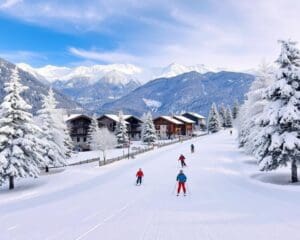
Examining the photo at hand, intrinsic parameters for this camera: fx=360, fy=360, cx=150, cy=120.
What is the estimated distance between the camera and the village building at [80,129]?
97625 mm

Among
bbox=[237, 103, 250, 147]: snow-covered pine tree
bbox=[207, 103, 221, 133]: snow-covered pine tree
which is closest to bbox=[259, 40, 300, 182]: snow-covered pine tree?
bbox=[237, 103, 250, 147]: snow-covered pine tree

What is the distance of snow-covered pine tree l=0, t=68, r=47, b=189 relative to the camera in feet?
106

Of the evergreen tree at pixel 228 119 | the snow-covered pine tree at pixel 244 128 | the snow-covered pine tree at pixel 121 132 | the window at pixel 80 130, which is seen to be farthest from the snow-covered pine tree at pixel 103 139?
the evergreen tree at pixel 228 119

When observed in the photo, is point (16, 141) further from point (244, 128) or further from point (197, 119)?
point (197, 119)

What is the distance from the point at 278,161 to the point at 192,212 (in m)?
12.5

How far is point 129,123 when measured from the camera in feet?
363

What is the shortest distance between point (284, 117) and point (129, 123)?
8637 cm

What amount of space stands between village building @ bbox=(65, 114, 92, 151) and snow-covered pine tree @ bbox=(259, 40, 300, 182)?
74.9 meters

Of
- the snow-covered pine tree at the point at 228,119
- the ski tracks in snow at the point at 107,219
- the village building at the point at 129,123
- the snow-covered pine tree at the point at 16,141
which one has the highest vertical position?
the snow-covered pine tree at the point at 228,119

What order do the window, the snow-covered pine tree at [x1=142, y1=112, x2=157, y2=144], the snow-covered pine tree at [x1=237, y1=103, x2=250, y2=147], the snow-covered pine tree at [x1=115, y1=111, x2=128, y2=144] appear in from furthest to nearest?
the window → the snow-covered pine tree at [x1=115, y1=111, x2=128, y2=144] → the snow-covered pine tree at [x1=142, y1=112, x2=157, y2=144] → the snow-covered pine tree at [x1=237, y1=103, x2=250, y2=147]

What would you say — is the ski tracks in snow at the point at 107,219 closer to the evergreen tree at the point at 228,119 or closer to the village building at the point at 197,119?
the evergreen tree at the point at 228,119

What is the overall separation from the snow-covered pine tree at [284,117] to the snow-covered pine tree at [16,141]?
20664mm

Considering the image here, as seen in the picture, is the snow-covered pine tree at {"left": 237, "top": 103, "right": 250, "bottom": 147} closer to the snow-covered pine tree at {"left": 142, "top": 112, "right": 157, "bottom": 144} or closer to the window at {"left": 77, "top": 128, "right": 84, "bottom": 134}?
the snow-covered pine tree at {"left": 142, "top": 112, "right": 157, "bottom": 144}

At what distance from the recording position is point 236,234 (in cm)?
1167
